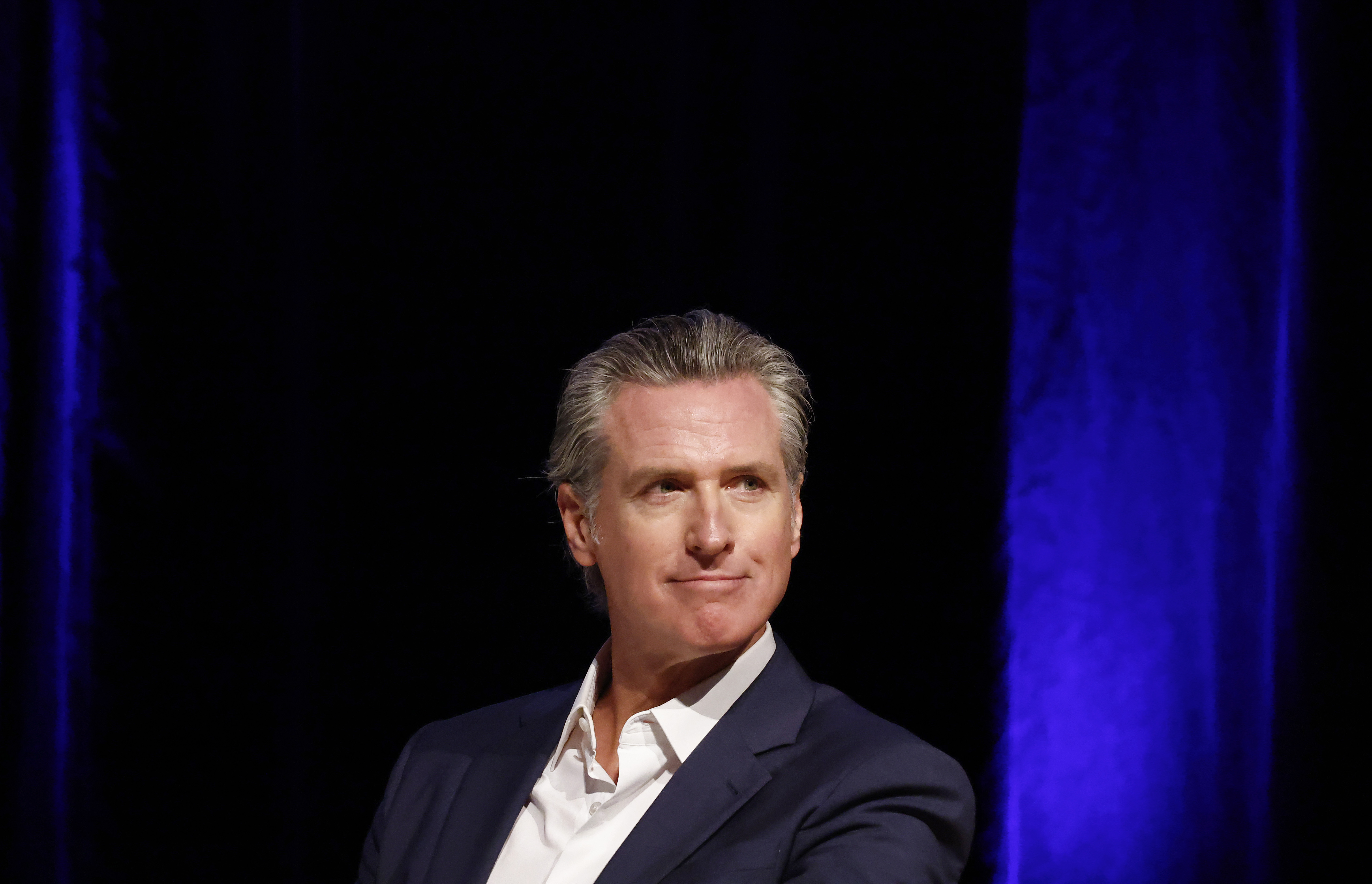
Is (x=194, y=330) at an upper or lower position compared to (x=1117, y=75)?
lower

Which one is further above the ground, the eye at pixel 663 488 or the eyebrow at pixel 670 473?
the eyebrow at pixel 670 473

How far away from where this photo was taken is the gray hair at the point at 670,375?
1.87 meters

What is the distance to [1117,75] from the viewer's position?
7.22ft

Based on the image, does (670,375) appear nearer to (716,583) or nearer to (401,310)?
(716,583)

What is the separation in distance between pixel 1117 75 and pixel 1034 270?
0.37 metres

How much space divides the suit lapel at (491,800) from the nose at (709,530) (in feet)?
1.43

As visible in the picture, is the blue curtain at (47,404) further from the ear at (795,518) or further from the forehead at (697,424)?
the ear at (795,518)

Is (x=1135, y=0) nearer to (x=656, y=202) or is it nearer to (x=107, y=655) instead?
(x=656, y=202)

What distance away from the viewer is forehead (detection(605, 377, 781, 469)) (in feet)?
5.90

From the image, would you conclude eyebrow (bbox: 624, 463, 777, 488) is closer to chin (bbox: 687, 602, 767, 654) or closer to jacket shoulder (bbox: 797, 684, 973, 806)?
chin (bbox: 687, 602, 767, 654)

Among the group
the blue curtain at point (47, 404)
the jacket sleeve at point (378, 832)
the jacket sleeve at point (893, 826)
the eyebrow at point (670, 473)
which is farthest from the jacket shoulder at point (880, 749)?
the blue curtain at point (47, 404)

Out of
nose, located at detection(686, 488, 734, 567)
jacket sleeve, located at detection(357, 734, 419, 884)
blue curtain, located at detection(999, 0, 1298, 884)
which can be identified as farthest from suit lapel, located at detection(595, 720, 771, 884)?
blue curtain, located at detection(999, 0, 1298, 884)

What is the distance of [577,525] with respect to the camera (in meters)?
1.99

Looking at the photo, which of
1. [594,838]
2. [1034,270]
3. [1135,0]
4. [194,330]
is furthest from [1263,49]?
[194,330]
